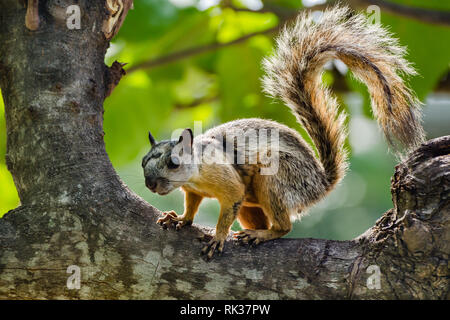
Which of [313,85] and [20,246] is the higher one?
[313,85]

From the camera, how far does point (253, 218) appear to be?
277cm

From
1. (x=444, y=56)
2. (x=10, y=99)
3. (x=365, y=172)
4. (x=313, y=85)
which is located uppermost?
(x=365, y=172)

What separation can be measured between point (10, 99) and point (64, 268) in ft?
2.59

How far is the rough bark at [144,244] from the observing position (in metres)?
1.83

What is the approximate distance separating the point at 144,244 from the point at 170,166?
59 cm

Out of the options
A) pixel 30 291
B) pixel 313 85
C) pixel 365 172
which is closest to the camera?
pixel 30 291

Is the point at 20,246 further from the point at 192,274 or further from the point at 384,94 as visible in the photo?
the point at 384,94

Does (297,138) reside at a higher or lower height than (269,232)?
higher

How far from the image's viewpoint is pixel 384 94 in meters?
2.32

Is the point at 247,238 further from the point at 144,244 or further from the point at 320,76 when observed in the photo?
the point at 320,76

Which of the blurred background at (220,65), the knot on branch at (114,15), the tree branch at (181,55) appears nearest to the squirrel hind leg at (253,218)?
the blurred background at (220,65)

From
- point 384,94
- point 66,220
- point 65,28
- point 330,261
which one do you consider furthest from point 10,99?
point 384,94

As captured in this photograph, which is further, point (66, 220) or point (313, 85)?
point (313, 85)

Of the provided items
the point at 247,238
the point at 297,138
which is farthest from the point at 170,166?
the point at 297,138
